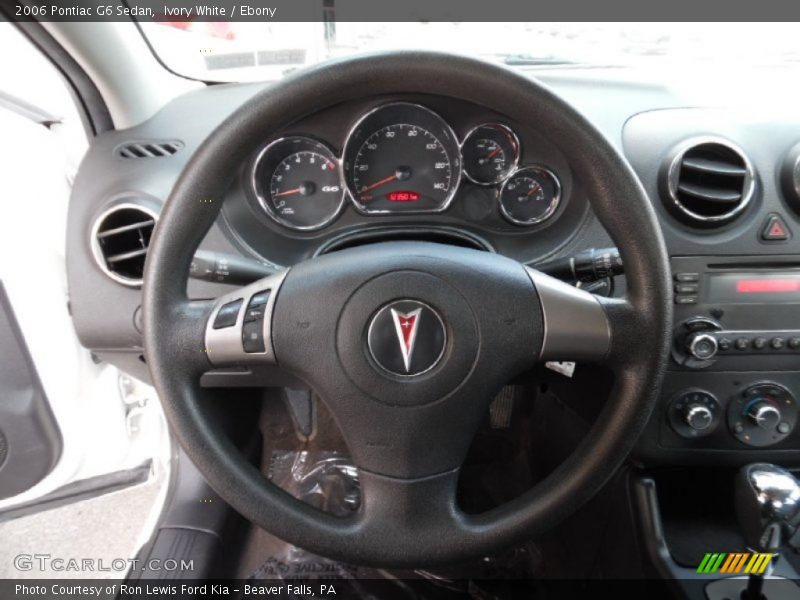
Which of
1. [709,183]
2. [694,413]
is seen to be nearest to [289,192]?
[709,183]

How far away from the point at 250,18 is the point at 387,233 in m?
0.65

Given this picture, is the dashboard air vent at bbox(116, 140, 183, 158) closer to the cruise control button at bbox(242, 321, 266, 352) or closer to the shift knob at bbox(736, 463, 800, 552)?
the cruise control button at bbox(242, 321, 266, 352)

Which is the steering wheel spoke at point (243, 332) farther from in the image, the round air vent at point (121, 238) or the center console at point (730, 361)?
the center console at point (730, 361)

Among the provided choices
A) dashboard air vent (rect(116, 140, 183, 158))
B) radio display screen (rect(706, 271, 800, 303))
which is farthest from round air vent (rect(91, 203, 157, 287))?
radio display screen (rect(706, 271, 800, 303))

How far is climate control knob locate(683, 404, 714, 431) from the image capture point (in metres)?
1.24

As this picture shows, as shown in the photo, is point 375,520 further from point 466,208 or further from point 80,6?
point 80,6

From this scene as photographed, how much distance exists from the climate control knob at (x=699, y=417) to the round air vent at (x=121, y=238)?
1.21m

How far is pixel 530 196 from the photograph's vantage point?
1.28 metres

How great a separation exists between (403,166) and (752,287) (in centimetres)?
79

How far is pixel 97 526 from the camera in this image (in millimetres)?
1809

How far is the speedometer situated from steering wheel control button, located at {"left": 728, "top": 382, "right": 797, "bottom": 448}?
0.79 m

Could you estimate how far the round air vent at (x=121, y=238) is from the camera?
1198 mm

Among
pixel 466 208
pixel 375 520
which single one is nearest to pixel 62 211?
pixel 466 208

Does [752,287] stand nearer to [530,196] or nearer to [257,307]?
[530,196]
